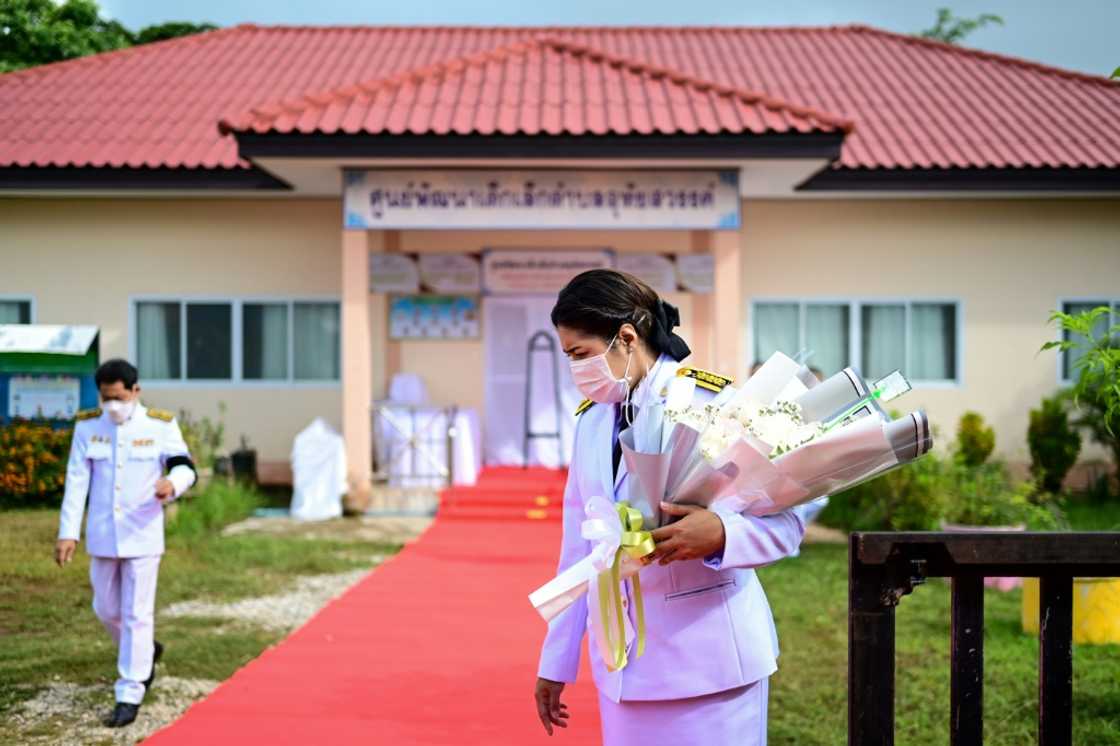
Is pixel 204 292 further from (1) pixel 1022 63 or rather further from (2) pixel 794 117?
(1) pixel 1022 63

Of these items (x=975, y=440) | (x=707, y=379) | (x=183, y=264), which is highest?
(x=183, y=264)

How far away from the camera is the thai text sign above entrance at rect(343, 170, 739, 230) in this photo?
11141 mm

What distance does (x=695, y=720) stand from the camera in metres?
2.54

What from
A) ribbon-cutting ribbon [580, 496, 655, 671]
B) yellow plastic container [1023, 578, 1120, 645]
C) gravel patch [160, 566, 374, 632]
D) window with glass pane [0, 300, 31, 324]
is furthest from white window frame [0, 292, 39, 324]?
ribbon-cutting ribbon [580, 496, 655, 671]

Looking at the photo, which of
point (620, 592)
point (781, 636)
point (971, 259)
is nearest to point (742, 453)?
point (620, 592)

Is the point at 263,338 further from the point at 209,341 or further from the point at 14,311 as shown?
the point at 14,311

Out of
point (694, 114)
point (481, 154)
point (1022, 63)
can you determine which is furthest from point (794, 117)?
point (1022, 63)

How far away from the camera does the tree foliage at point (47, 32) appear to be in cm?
1363

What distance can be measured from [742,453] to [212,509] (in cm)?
950

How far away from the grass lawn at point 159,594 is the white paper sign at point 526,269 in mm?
3766

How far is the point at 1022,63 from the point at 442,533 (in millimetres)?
11356

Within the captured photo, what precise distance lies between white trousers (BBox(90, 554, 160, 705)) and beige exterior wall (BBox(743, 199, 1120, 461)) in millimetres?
9102

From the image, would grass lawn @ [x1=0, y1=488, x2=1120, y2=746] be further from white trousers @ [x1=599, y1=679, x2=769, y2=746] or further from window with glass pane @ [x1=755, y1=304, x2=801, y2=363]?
window with glass pane @ [x1=755, y1=304, x2=801, y2=363]

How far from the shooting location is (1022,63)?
626 inches
